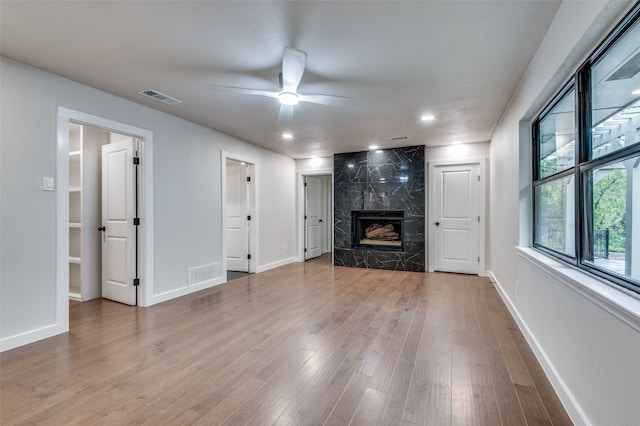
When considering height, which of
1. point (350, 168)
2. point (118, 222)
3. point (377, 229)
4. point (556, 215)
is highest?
point (350, 168)

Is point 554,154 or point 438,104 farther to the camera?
point 438,104

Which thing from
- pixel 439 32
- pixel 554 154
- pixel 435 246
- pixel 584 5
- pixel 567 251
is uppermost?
pixel 439 32

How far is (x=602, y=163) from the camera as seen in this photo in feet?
4.90

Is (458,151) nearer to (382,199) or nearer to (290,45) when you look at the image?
(382,199)

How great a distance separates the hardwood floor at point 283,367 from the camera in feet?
5.49

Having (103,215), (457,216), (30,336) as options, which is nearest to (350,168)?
(457,216)

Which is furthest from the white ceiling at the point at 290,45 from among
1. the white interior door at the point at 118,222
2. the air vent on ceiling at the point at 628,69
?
the white interior door at the point at 118,222

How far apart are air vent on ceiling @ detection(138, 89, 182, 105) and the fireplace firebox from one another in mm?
3951

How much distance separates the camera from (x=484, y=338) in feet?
8.71

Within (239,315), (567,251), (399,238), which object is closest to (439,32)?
(567,251)

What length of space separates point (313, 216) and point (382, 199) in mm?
2068

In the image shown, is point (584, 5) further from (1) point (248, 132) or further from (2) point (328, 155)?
(2) point (328, 155)

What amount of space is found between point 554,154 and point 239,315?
3.36m

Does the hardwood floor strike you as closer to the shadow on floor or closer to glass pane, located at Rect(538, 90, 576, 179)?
the shadow on floor
